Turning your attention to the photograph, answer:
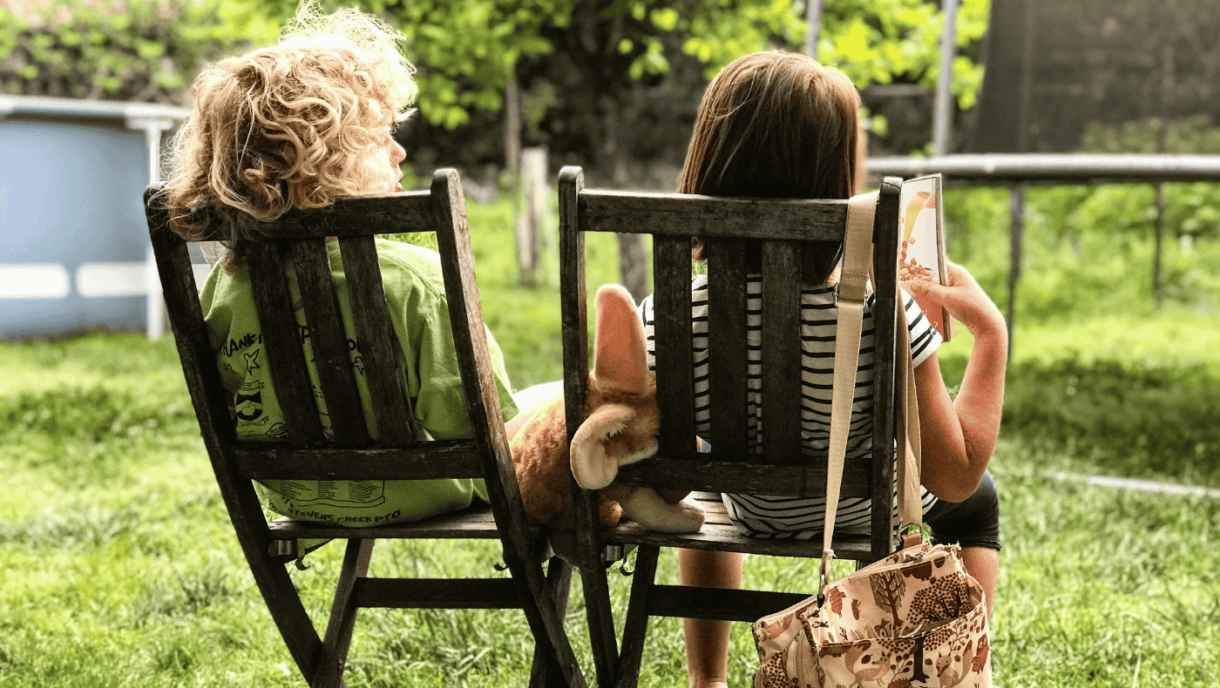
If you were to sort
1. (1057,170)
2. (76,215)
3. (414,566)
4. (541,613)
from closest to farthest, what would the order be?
(541,613), (414,566), (1057,170), (76,215)

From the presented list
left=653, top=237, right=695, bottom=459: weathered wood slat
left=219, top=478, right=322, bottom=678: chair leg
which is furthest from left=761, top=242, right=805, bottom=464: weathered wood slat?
left=219, top=478, right=322, bottom=678: chair leg

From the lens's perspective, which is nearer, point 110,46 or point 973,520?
point 973,520

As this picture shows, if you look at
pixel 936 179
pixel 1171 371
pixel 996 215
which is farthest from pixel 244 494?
pixel 996 215

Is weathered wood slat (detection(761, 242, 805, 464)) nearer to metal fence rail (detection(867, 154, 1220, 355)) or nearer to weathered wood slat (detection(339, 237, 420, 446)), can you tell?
weathered wood slat (detection(339, 237, 420, 446))

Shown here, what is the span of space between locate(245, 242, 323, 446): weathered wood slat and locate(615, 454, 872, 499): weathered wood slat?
1.77ft

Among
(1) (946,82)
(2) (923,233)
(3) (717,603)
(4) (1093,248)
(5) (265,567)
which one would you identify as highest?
(2) (923,233)

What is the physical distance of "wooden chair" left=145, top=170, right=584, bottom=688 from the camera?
5.36ft

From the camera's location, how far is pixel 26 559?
10.8 ft

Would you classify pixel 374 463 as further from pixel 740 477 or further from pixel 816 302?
pixel 816 302

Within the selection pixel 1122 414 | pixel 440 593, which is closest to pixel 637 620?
pixel 440 593

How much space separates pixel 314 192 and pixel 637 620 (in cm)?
98

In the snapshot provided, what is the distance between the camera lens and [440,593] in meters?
2.01

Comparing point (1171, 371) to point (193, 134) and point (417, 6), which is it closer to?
point (417, 6)

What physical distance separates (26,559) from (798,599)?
260 cm
